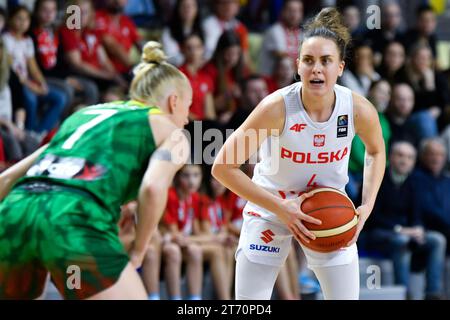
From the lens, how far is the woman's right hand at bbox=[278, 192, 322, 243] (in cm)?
416

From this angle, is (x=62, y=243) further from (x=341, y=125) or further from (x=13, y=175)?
(x=341, y=125)

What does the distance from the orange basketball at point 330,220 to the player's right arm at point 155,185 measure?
37.9 inches

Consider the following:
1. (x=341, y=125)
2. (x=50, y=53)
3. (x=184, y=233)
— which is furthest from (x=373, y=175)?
(x=50, y=53)

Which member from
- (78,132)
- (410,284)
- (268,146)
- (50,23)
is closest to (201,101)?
(50,23)

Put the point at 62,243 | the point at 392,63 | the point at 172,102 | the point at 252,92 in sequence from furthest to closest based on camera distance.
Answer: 1. the point at 392,63
2. the point at 252,92
3. the point at 172,102
4. the point at 62,243

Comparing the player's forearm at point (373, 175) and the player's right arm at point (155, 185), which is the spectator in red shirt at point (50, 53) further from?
the player's right arm at point (155, 185)

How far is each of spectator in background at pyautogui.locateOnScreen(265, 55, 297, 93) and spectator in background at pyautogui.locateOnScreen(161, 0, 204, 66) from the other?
2.64 feet

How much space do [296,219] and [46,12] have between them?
4.52 m

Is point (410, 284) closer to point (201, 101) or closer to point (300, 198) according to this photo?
point (201, 101)

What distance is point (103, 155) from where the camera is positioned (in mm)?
3395

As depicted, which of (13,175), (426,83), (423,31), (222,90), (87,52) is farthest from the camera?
Answer: (423,31)

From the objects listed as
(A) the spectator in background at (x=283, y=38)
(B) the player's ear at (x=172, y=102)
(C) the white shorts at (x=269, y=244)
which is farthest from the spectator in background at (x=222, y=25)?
(B) the player's ear at (x=172, y=102)

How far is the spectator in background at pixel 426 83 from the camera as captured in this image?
9203 mm

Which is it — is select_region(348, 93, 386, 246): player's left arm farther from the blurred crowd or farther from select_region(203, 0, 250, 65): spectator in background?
select_region(203, 0, 250, 65): spectator in background
